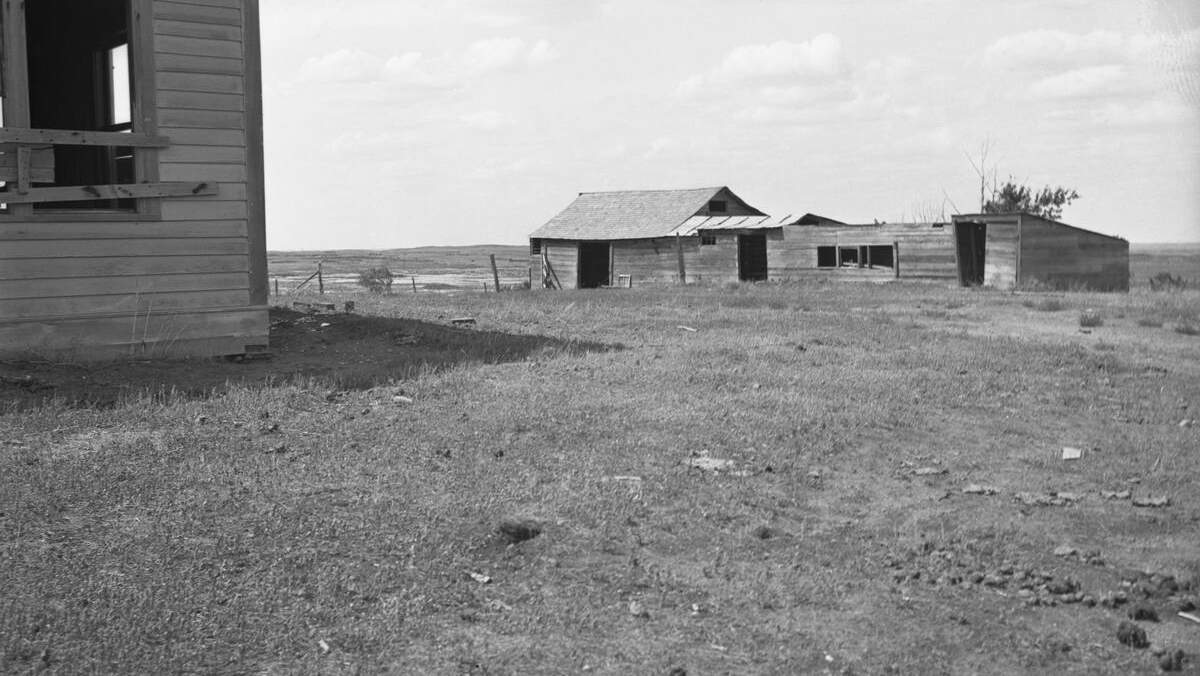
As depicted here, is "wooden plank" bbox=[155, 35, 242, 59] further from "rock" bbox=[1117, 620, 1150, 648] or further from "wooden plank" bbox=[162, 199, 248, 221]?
"rock" bbox=[1117, 620, 1150, 648]

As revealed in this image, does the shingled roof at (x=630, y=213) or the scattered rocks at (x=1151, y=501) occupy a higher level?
the shingled roof at (x=630, y=213)

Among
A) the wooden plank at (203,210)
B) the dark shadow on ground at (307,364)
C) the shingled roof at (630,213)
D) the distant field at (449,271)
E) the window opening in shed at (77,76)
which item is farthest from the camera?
the distant field at (449,271)

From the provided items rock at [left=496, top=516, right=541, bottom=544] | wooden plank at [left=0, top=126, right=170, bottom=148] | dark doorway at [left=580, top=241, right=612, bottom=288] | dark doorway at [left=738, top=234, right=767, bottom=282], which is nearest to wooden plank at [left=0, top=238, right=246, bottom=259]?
wooden plank at [left=0, top=126, right=170, bottom=148]

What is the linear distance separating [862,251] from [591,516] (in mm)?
32529

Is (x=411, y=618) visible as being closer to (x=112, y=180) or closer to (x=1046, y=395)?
(x=1046, y=395)

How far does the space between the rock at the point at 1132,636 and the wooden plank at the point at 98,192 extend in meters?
10.00

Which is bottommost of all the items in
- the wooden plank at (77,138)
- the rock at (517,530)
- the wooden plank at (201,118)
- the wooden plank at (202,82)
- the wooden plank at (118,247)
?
the rock at (517,530)

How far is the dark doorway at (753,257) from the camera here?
41.8 metres

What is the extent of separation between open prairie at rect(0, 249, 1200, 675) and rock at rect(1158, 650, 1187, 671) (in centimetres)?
3

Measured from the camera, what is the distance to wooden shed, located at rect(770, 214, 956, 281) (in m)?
35.8

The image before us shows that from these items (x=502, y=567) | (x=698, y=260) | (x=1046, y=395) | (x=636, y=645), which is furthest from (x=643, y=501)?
(x=698, y=260)

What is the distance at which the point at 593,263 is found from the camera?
46.4 meters

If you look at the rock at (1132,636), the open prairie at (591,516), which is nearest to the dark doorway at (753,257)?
the open prairie at (591,516)

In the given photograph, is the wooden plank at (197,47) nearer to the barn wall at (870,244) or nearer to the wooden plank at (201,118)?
the wooden plank at (201,118)
